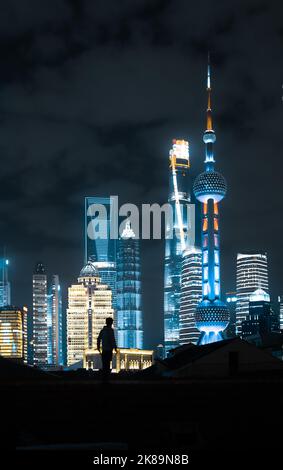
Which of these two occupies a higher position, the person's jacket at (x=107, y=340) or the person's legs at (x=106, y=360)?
the person's jacket at (x=107, y=340)

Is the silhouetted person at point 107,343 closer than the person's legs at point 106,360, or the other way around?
the silhouetted person at point 107,343

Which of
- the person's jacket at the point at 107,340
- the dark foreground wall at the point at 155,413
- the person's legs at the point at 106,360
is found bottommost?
the dark foreground wall at the point at 155,413

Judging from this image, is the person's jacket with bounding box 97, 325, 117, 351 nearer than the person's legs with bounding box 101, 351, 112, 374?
Yes

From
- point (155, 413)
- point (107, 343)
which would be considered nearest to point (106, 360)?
point (107, 343)

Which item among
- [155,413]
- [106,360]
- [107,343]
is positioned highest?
[107,343]

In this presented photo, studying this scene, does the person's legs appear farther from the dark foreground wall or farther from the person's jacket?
the dark foreground wall

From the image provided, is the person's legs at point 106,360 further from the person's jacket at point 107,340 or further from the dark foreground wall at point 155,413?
the dark foreground wall at point 155,413

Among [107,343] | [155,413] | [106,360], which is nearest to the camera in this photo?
[155,413]

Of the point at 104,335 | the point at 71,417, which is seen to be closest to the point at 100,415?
the point at 71,417

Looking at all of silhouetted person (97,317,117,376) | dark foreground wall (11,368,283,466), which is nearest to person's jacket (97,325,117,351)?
silhouetted person (97,317,117,376)

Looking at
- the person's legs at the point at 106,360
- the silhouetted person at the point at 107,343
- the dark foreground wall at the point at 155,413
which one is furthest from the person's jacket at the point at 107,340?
the dark foreground wall at the point at 155,413

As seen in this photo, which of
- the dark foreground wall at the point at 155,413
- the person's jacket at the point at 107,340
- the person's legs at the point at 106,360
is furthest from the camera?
the person's legs at the point at 106,360

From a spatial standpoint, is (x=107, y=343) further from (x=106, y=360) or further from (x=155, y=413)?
(x=155, y=413)
